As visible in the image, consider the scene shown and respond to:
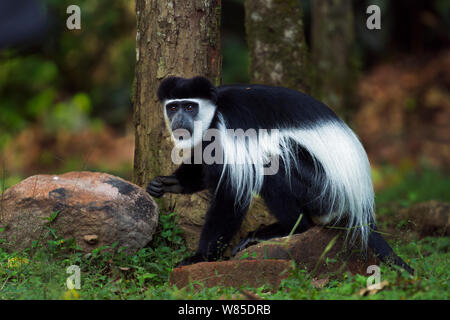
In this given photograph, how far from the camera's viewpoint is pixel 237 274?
2666 millimetres

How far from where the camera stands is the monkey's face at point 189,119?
3.21 m

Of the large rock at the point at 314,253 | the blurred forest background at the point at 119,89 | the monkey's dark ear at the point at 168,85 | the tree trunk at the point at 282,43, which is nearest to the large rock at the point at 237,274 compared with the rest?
the large rock at the point at 314,253

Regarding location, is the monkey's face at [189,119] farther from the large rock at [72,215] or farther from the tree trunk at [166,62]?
the large rock at [72,215]

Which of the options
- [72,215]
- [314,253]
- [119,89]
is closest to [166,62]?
[72,215]

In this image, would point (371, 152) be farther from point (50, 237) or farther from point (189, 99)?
point (50, 237)

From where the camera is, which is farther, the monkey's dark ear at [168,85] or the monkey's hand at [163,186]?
the monkey's hand at [163,186]

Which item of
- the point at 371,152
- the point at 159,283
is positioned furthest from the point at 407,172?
A: the point at 159,283

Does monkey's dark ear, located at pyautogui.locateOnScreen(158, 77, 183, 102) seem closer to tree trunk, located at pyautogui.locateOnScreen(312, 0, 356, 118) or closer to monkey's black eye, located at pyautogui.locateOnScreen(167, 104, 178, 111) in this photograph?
monkey's black eye, located at pyautogui.locateOnScreen(167, 104, 178, 111)

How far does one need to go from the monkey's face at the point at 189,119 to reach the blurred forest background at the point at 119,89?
4.51m

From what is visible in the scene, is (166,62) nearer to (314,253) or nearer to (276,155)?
(276,155)

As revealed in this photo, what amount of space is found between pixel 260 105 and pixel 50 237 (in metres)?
1.41

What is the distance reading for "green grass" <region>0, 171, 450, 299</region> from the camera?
2355mm

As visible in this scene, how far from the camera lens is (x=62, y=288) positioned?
2.50 m

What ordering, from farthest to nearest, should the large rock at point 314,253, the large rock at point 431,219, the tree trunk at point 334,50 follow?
the tree trunk at point 334,50 → the large rock at point 431,219 → the large rock at point 314,253
